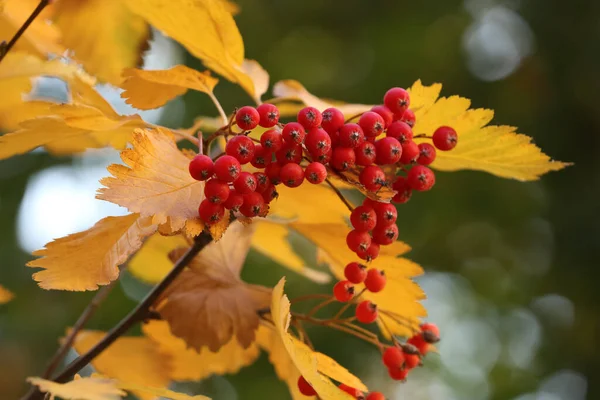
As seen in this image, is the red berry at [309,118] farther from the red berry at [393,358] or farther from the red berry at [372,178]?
the red berry at [393,358]

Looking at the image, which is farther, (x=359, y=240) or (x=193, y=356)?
(x=193, y=356)

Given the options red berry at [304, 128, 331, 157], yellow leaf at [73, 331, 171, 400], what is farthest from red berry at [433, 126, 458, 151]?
yellow leaf at [73, 331, 171, 400]

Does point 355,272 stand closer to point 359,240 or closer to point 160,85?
point 359,240

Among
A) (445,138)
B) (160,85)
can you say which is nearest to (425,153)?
(445,138)

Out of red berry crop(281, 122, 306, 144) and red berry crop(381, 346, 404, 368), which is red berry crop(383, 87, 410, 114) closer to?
red berry crop(281, 122, 306, 144)

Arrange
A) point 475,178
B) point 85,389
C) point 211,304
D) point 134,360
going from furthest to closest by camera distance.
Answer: point 475,178 → point 134,360 → point 211,304 → point 85,389

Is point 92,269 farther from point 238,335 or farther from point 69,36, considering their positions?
point 69,36
